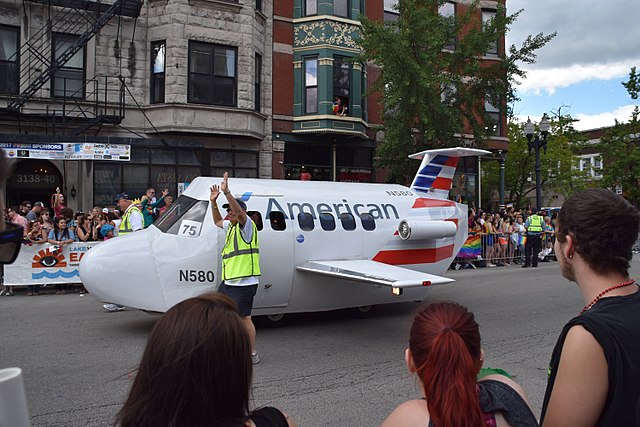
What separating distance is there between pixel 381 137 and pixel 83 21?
12893 millimetres

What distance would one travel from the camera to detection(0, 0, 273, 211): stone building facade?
57.4 feet

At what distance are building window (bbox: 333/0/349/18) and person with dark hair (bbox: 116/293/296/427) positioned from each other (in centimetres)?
2173

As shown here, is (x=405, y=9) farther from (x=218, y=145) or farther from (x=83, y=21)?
(x=83, y=21)

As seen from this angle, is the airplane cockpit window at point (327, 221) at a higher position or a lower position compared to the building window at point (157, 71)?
lower

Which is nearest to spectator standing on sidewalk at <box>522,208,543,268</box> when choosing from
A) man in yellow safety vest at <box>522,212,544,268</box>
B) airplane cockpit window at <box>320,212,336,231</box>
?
man in yellow safety vest at <box>522,212,544,268</box>

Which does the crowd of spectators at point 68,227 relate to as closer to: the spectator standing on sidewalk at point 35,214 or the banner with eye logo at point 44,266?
the banner with eye logo at point 44,266

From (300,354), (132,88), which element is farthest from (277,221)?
(132,88)

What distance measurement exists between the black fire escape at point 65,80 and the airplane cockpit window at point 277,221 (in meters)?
11.9

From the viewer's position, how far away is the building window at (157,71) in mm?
19078

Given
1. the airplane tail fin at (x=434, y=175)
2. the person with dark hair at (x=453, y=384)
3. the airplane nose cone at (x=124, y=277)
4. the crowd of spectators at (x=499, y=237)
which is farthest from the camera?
the crowd of spectators at (x=499, y=237)

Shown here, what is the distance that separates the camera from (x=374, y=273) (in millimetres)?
7332

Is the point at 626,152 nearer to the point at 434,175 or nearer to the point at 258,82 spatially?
the point at 258,82

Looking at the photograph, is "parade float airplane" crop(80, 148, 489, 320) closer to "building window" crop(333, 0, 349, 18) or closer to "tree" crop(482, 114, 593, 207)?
"building window" crop(333, 0, 349, 18)

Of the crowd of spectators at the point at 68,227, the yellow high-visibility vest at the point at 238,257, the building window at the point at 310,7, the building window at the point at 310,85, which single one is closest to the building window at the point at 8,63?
the crowd of spectators at the point at 68,227
